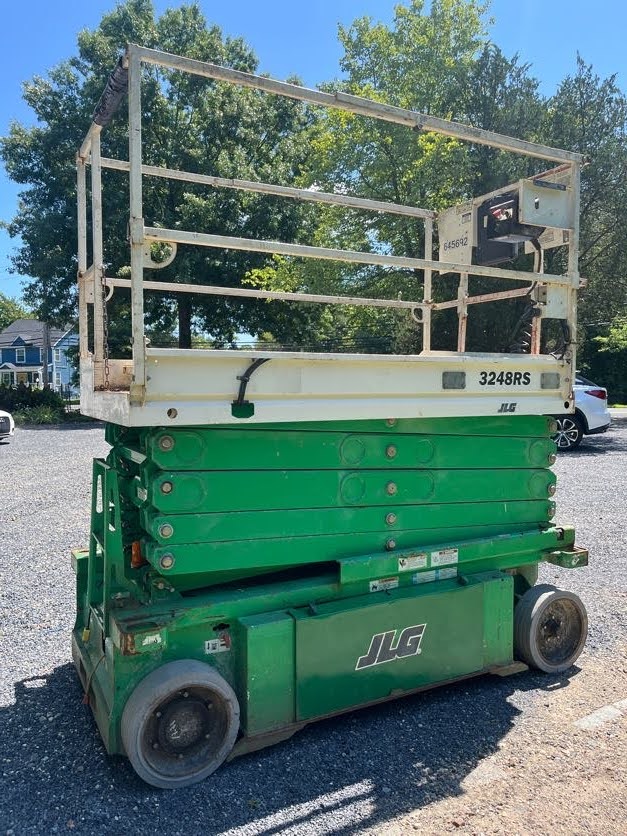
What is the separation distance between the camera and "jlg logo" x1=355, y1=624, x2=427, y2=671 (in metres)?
3.45

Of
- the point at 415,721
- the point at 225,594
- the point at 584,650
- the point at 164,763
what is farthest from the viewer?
the point at 584,650

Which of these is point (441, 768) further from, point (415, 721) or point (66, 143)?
point (66, 143)

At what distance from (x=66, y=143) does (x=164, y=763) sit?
2391cm

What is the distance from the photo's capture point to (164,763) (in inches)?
118

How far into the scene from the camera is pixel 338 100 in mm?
3127

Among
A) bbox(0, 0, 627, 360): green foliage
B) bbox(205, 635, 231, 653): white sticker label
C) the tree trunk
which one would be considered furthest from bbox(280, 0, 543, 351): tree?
bbox(205, 635, 231, 653): white sticker label

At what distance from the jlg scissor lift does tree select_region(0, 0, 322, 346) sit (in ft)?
59.7

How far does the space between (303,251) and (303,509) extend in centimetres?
128

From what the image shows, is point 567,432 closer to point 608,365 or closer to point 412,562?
point 412,562

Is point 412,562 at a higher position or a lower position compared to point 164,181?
lower

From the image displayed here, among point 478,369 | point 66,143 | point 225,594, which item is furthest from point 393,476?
point 66,143

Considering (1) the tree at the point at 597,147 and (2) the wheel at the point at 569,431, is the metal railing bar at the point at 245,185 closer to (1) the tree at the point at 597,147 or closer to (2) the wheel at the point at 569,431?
(2) the wheel at the point at 569,431

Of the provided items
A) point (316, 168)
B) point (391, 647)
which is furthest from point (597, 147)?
point (391, 647)

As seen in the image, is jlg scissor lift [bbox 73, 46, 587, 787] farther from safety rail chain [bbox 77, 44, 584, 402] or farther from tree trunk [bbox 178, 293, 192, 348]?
tree trunk [bbox 178, 293, 192, 348]
